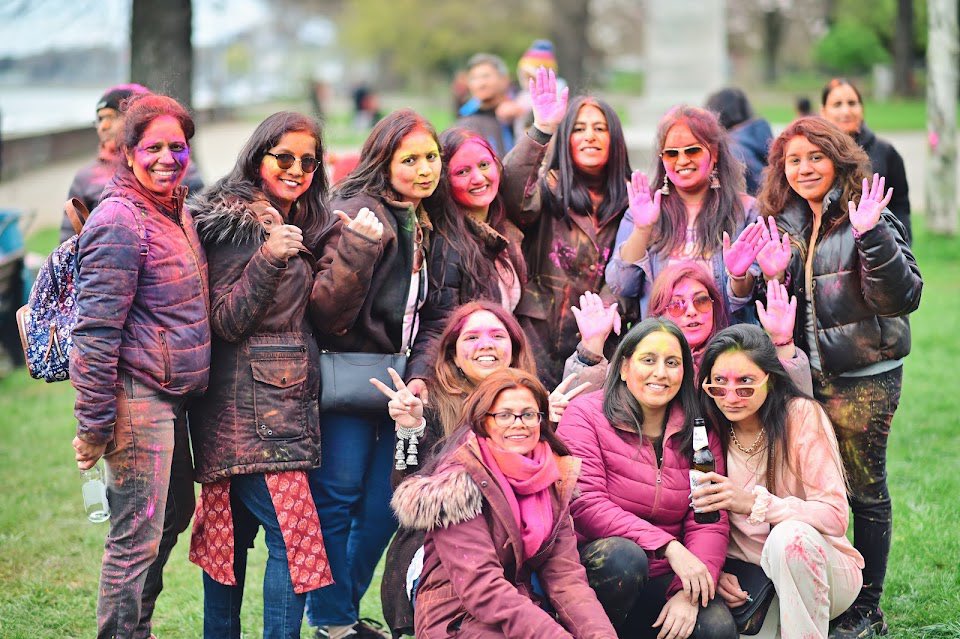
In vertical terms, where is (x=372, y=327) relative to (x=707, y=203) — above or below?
below

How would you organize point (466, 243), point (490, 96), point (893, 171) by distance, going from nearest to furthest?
1. point (466, 243)
2. point (893, 171)
3. point (490, 96)

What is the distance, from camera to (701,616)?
403 cm

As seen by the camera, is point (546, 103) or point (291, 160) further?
point (546, 103)

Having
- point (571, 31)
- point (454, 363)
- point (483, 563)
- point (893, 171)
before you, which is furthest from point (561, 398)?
point (571, 31)

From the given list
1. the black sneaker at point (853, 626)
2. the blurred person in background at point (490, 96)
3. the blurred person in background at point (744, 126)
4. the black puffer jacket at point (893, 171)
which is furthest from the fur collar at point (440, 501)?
the blurred person in background at point (490, 96)

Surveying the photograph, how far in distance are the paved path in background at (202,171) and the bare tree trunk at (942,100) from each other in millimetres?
1156

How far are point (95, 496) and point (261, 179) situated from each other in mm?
1310

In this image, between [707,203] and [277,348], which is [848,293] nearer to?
[707,203]

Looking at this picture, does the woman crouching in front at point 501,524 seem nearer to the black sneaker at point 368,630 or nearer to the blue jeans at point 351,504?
the blue jeans at point 351,504

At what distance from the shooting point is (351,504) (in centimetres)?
446

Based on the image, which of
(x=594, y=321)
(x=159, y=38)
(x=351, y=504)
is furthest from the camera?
(x=159, y=38)

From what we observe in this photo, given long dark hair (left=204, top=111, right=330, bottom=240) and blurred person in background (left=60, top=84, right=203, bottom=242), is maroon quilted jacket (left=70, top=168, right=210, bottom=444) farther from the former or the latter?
blurred person in background (left=60, top=84, right=203, bottom=242)

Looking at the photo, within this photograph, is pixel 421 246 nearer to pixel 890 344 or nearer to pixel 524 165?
pixel 524 165

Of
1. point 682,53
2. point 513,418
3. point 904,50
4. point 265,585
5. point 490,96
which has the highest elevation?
point 904,50
